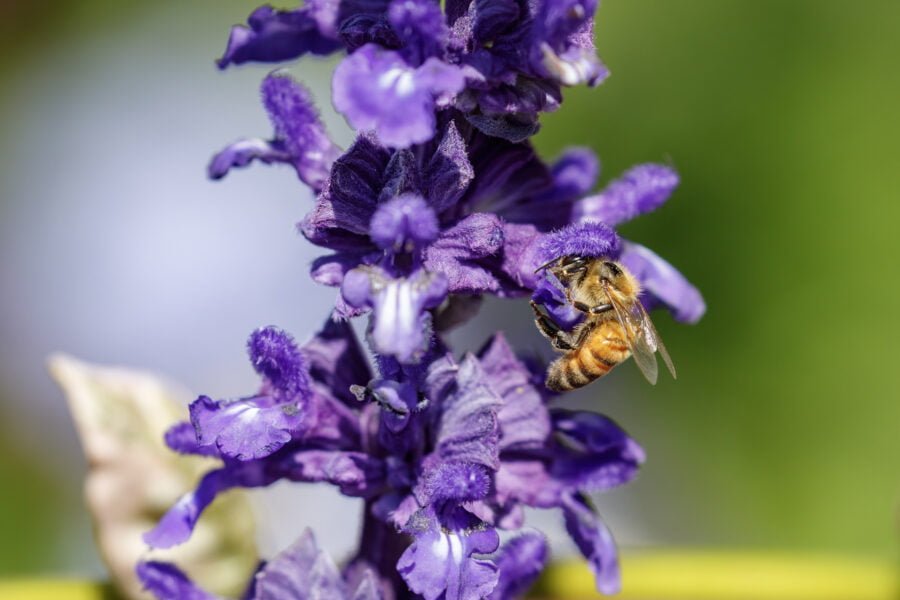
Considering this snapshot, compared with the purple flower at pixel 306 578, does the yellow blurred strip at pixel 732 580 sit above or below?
below

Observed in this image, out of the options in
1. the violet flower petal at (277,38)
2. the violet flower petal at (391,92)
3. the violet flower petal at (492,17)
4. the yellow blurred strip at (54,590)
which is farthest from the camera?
the yellow blurred strip at (54,590)

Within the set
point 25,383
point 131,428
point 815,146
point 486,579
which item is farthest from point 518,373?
point 25,383

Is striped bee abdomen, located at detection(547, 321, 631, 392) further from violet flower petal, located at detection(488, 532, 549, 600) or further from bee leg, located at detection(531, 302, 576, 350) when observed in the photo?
violet flower petal, located at detection(488, 532, 549, 600)

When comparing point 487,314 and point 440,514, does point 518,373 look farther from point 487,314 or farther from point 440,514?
point 487,314

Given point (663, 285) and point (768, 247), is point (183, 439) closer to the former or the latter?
point (663, 285)

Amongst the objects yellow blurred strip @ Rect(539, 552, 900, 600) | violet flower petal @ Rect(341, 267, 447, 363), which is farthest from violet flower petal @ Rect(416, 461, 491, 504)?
yellow blurred strip @ Rect(539, 552, 900, 600)

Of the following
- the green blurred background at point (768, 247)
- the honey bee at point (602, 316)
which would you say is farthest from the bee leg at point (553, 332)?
the green blurred background at point (768, 247)

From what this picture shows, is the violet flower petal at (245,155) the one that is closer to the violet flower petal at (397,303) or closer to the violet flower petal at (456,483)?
the violet flower petal at (397,303)

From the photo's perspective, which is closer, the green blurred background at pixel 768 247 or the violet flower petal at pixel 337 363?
the violet flower petal at pixel 337 363
